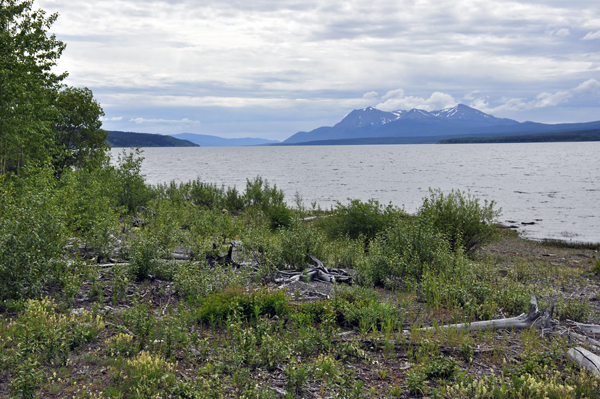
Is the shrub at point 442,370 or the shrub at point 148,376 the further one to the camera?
the shrub at point 442,370

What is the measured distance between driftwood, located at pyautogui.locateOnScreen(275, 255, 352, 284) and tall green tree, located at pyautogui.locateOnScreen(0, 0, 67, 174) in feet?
28.6

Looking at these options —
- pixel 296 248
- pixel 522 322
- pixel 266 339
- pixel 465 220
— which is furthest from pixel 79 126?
pixel 522 322

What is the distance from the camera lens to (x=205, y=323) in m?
6.32

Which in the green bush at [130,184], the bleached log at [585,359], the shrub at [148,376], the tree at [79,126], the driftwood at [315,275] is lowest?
the driftwood at [315,275]

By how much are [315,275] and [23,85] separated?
1340cm

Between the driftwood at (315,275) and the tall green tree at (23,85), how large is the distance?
873 cm

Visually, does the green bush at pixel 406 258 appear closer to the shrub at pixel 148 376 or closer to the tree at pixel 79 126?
the shrub at pixel 148 376

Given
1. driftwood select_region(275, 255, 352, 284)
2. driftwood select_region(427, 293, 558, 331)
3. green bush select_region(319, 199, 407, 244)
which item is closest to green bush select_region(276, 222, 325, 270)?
driftwood select_region(275, 255, 352, 284)

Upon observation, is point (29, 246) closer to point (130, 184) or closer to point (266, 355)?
point (266, 355)

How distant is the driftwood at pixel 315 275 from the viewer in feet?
29.7

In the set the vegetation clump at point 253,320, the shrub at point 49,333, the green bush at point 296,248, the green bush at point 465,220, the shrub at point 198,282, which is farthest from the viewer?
the green bush at point 465,220

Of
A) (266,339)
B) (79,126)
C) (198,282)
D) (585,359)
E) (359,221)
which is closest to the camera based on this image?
(585,359)

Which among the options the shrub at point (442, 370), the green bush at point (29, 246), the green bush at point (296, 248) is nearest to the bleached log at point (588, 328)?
the shrub at point (442, 370)

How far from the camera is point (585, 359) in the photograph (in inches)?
195
